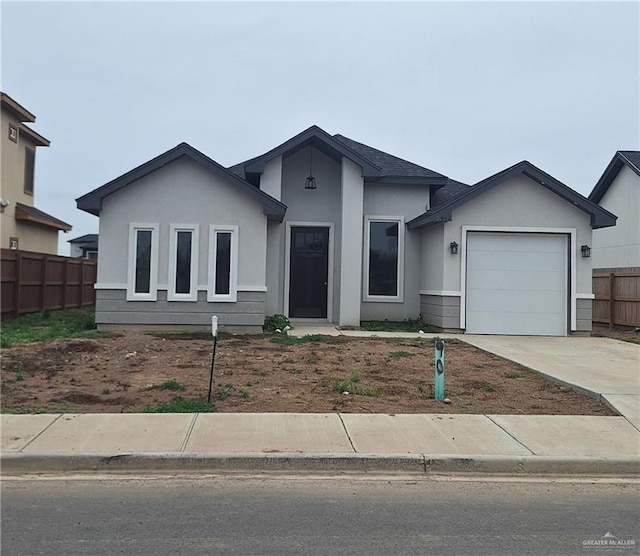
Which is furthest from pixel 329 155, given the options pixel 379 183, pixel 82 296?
pixel 82 296

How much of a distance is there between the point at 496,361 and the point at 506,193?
6.09m

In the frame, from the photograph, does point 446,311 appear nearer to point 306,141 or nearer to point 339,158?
point 339,158

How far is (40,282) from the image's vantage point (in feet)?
63.6

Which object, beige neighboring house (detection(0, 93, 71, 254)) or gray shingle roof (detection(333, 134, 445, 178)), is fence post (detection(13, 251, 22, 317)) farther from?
gray shingle roof (detection(333, 134, 445, 178))

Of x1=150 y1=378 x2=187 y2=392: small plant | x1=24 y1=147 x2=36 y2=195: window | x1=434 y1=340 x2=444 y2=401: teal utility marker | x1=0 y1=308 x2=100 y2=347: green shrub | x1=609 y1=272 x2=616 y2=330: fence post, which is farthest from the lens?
x1=24 y1=147 x2=36 y2=195: window

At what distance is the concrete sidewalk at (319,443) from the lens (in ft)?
19.9

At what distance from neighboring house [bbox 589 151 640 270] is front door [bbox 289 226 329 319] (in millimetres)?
10175

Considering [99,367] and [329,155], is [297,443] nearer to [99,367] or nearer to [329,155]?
[99,367]

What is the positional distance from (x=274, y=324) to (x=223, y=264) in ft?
7.01

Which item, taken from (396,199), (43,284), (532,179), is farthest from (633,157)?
(43,284)

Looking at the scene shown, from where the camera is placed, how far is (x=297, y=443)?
6555 millimetres

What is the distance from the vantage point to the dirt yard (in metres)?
8.21


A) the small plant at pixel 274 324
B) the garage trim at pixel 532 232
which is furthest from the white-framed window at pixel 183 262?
the garage trim at pixel 532 232

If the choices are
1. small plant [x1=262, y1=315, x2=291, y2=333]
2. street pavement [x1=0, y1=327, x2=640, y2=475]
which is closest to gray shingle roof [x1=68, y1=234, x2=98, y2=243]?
small plant [x1=262, y1=315, x2=291, y2=333]
